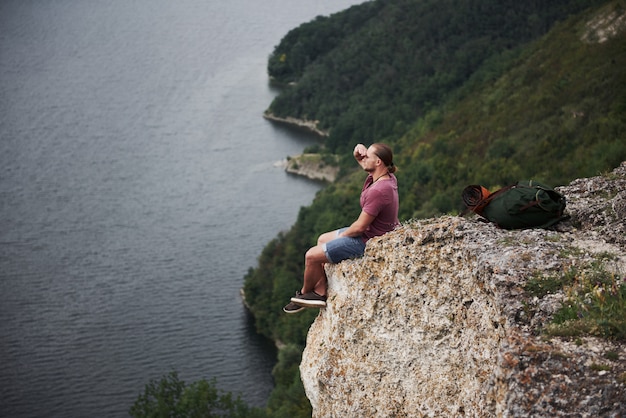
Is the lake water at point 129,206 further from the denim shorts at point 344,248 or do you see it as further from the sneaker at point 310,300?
the denim shorts at point 344,248

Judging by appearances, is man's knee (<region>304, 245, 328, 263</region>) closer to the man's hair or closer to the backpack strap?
the man's hair

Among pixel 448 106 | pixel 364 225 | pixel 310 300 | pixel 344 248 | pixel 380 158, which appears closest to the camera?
pixel 380 158

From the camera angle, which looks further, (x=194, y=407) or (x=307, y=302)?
(x=194, y=407)

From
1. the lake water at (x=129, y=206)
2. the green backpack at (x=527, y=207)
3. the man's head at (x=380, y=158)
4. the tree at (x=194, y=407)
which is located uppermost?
the man's head at (x=380, y=158)

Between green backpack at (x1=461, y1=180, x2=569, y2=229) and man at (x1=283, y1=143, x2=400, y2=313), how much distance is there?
140 cm

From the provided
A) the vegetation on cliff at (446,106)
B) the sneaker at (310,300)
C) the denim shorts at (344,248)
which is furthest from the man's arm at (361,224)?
the vegetation on cliff at (446,106)

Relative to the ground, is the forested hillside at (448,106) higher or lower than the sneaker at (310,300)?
lower

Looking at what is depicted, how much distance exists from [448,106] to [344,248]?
9516cm

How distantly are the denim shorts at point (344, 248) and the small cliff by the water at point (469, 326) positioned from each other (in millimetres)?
134

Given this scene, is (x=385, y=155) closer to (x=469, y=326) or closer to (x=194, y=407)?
(x=469, y=326)

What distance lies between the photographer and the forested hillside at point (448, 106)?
54656 millimetres

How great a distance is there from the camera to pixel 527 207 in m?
9.47

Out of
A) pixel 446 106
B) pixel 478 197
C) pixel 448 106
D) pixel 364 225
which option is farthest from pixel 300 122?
pixel 364 225

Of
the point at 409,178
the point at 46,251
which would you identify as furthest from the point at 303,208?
the point at 46,251
